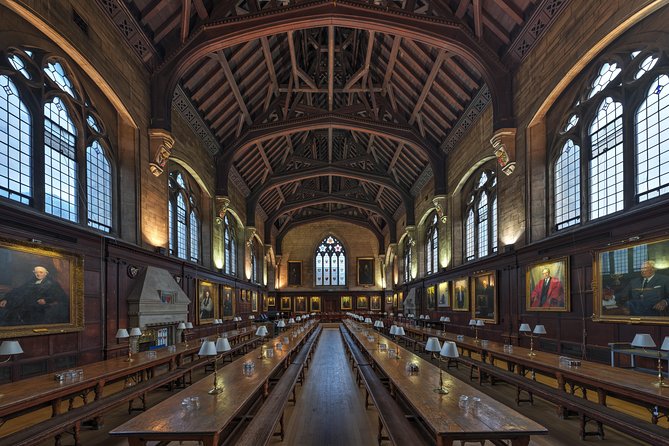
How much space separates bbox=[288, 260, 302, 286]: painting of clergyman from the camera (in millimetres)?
38312

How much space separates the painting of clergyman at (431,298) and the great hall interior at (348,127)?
757 mm

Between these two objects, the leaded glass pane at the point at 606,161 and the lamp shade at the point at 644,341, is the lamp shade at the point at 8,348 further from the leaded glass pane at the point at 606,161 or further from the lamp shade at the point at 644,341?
the leaded glass pane at the point at 606,161

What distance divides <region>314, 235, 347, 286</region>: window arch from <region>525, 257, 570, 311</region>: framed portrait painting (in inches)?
1095

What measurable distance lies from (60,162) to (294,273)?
3004 centimetres

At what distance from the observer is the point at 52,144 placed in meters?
8.77

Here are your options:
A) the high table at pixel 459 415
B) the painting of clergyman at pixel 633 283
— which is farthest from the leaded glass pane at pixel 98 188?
the painting of clergyman at pixel 633 283

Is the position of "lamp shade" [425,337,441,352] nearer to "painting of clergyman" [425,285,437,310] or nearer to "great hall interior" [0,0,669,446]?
"great hall interior" [0,0,669,446]

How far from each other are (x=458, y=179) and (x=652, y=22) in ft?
33.9

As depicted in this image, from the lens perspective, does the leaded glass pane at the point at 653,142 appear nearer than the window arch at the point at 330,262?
Yes

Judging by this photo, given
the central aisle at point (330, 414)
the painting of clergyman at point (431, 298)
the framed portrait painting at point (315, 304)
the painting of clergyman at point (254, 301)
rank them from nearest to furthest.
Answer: the central aisle at point (330, 414), the painting of clergyman at point (431, 298), the painting of clergyman at point (254, 301), the framed portrait painting at point (315, 304)

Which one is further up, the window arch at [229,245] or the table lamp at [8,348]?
the window arch at [229,245]

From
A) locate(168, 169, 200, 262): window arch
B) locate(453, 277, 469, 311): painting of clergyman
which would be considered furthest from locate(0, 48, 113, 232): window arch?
locate(453, 277, 469, 311): painting of clergyman

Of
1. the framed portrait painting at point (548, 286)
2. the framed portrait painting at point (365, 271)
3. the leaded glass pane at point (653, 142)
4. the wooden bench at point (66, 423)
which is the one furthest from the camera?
the framed portrait painting at point (365, 271)

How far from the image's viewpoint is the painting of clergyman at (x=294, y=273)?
126ft
